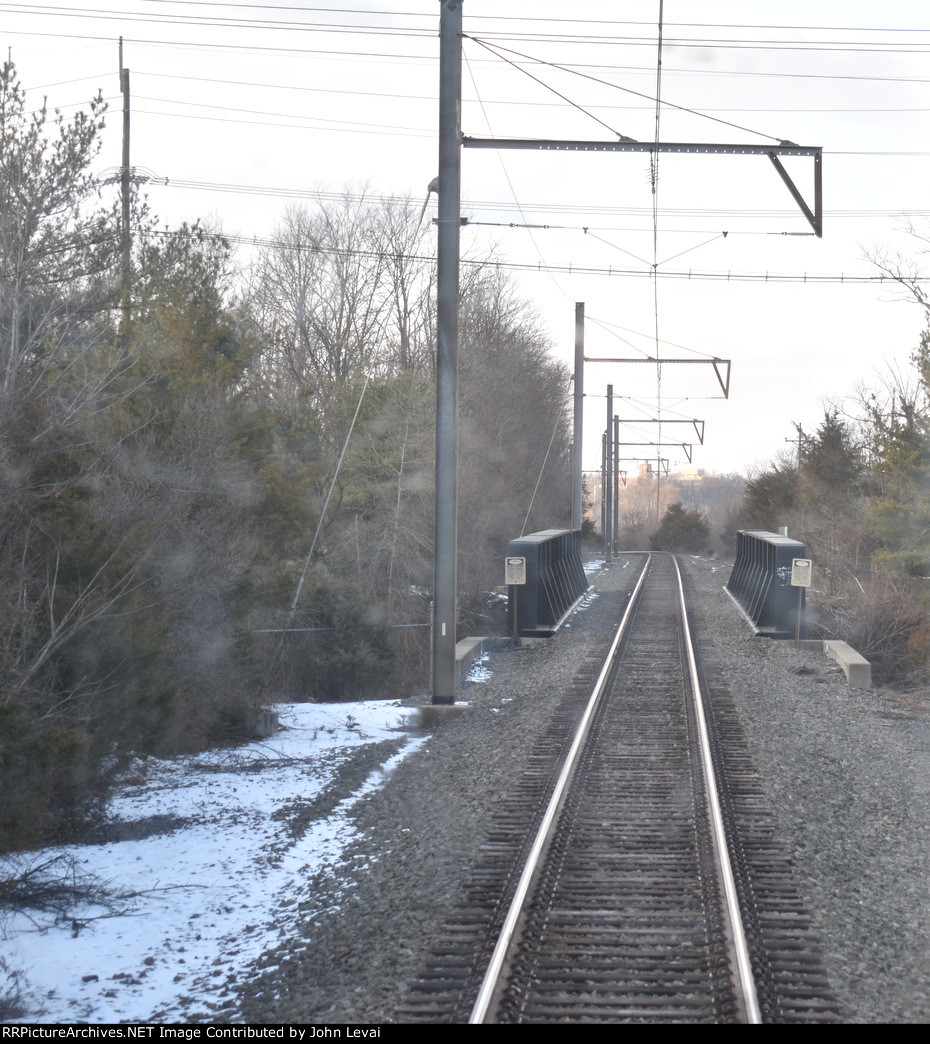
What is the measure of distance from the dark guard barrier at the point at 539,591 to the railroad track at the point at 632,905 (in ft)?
24.9

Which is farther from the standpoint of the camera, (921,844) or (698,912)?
(921,844)

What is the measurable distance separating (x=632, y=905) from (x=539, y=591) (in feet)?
Answer: 39.8

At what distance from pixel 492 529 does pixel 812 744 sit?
3011 centimetres

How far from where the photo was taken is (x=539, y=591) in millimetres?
17797

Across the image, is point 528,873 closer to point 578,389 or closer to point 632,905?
point 632,905

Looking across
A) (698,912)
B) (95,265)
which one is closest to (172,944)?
(698,912)

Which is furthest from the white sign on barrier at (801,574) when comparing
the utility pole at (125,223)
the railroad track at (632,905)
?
the utility pole at (125,223)

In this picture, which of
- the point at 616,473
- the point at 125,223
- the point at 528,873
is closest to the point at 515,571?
the point at 125,223

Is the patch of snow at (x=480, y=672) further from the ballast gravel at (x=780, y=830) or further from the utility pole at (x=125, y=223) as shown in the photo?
the utility pole at (x=125, y=223)

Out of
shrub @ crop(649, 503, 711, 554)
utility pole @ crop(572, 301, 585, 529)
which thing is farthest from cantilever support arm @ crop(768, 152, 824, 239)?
shrub @ crop(649, 503, 711, 554)

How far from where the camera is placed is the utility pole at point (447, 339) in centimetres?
1141

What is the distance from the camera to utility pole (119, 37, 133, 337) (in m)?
12.2
